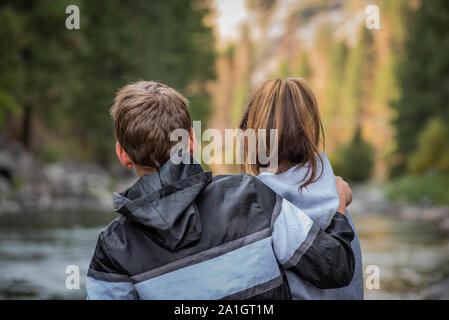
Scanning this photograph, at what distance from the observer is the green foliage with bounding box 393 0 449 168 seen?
24.0m

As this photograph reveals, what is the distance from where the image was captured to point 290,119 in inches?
73.4

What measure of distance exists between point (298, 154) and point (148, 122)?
51 centimetres

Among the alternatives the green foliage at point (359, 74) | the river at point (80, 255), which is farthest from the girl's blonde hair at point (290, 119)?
the green foliage at point (359, 74)

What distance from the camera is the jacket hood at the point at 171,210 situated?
1536 mm

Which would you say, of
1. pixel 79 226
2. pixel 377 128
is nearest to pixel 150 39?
pixel 79 226

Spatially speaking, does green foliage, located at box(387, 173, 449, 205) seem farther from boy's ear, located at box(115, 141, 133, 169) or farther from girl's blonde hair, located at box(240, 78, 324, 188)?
boy's ear, located at box(115, 141, 133, 169)

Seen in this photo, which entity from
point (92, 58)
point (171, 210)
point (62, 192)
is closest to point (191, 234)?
point (171, 210)

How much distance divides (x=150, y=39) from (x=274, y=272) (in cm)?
2707

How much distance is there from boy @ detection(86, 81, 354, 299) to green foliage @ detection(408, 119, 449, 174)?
2143cm

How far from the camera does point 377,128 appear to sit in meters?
59.0

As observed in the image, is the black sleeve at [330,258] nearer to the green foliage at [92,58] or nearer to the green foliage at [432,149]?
the green foliage at [92,58]

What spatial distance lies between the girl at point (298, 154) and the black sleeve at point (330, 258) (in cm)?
6

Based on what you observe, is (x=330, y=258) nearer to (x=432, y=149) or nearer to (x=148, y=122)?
(x=148, y=122)
